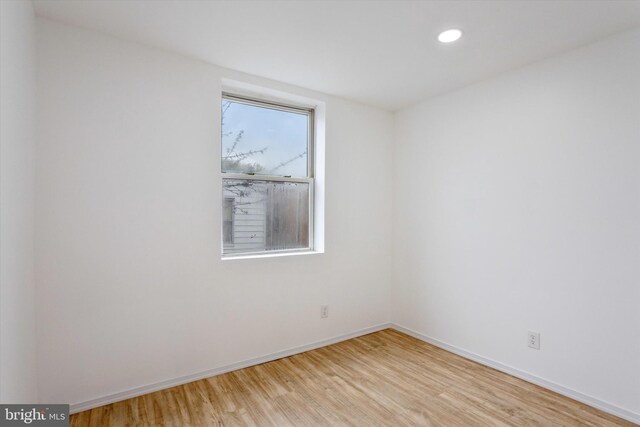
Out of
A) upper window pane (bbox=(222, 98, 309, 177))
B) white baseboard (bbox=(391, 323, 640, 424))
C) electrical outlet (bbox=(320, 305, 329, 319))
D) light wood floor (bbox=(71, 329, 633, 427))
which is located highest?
upper window pane (bbox=(222, 98, 309, 177))

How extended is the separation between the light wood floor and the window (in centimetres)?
107

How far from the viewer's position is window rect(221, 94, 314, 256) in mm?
2842

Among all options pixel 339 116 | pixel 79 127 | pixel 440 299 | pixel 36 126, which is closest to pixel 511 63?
pixel 339 116

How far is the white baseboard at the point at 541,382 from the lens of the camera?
2061 millimetres

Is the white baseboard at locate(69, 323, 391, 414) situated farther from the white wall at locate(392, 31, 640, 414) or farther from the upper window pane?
the upper window pane

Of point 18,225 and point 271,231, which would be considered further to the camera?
point 271,231

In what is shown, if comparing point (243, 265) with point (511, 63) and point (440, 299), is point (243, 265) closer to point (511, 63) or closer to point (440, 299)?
point (440, 299)

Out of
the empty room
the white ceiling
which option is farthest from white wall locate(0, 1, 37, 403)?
the white ceiling

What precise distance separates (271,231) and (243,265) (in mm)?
474

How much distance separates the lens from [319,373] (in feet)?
8.61

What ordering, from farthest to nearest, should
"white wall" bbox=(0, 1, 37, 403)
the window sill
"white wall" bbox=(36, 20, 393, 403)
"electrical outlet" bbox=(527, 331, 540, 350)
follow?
the window sill, "electrical outlet" bbox=(527, 331, 540, 350), "white wall" bbox=(36, 20, 393, 403), "white wall" bbox=(0, 1, 37, 403)

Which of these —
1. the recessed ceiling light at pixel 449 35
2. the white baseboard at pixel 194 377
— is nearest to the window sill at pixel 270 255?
the white baseboard at pixel 194 377

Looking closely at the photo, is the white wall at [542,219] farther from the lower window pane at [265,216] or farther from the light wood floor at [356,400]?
the lower window pane at [265,216]

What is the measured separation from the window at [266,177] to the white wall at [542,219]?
48.9 inches
